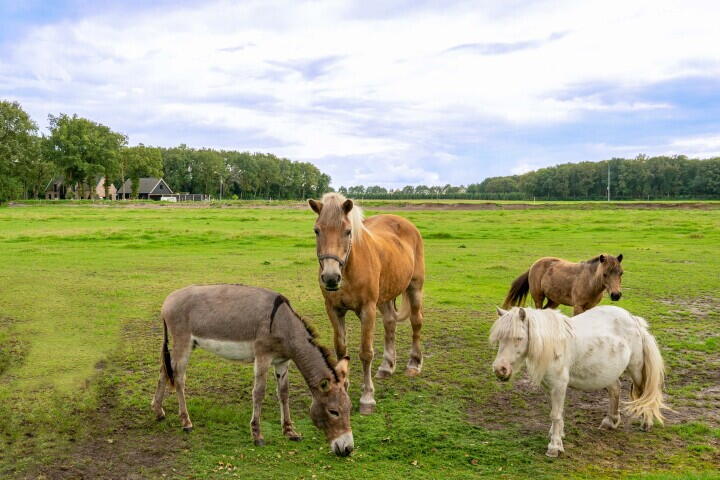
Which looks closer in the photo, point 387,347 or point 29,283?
point 387,347

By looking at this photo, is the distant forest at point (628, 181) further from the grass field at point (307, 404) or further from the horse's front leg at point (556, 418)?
the horse's front leg at point (556, 418)

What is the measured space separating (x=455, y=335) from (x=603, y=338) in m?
4.54

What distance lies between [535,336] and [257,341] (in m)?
3.09

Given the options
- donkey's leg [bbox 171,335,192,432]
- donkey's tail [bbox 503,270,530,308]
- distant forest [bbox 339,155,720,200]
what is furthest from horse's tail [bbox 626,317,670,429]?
distant forest [bbox 339,155,720,200]

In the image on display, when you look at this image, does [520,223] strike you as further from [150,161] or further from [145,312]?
[150,161]

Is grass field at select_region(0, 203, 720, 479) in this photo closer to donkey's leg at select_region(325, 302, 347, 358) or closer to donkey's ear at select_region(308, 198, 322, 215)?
donkey's leg at select_region(325, 302, 347, 358)

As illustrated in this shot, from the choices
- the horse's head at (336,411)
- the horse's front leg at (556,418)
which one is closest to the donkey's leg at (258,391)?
the horse's head at (336,411)

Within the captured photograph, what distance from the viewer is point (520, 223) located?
41312mm

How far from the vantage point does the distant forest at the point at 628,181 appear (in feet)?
398

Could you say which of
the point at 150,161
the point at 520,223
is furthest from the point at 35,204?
the point at 520,223

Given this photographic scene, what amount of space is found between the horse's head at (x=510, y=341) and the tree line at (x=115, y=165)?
84380 mm

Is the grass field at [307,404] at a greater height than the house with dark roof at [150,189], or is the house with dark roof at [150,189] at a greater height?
the house with dark roof at [150,189]

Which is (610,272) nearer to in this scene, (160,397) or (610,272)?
(610,272)

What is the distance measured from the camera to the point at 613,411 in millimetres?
6426
